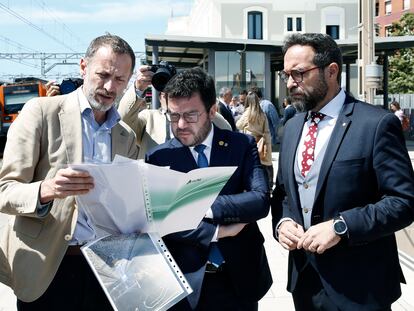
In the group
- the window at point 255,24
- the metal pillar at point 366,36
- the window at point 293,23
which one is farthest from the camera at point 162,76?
the window at point 293,23

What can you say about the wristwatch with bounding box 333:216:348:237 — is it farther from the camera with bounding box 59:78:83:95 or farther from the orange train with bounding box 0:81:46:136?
the orange train with bounding box 0:81:46:136

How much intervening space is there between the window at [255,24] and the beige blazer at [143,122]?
48.5 m

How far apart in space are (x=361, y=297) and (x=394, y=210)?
1.36 feet

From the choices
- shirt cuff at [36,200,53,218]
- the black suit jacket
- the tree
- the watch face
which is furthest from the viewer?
the tree

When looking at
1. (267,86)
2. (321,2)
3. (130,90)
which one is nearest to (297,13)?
(321,2)

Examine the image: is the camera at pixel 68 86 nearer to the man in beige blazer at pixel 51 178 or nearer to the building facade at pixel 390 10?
the man in beige blazer at pixel 51 178

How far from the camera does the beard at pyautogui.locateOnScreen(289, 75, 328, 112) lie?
244 cm

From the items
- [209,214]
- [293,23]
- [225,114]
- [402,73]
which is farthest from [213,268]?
[293,23]

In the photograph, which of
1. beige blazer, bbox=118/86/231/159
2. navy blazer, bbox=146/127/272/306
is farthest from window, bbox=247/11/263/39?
navy blazer, bbox=146/127/272/306

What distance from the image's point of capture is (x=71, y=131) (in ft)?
7.82

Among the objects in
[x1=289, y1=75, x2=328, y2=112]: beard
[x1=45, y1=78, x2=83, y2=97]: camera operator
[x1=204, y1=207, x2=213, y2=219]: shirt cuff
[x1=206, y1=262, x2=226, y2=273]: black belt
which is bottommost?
[x1=206, y1=262, x2=226, y2=273]: black belt

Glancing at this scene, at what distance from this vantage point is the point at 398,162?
7.40 ft

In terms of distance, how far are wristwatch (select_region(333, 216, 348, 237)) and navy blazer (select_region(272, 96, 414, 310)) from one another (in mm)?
21

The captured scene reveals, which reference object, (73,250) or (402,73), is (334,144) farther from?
(402,73)
